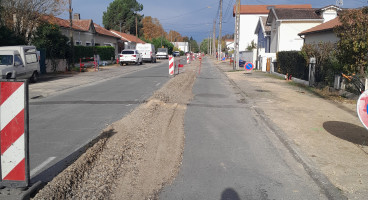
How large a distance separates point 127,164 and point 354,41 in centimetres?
908

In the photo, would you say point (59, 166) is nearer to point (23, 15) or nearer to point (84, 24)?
point (23, 15)

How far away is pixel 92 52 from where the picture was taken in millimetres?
34125

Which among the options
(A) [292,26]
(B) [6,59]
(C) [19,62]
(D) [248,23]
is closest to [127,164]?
(B) [6,59]

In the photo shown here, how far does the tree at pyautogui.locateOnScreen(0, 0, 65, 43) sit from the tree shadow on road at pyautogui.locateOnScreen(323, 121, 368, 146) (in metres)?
20.2

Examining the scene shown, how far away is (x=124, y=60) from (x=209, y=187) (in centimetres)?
3373

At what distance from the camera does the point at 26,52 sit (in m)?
17.2

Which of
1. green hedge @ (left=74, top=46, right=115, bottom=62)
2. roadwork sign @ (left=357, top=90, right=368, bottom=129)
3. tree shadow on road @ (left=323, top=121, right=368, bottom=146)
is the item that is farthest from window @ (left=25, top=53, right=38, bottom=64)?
roadwork sign @ (left=357, top=90, right=368, bottom=129)

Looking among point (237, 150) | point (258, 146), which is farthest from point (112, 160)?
point (258, 146)

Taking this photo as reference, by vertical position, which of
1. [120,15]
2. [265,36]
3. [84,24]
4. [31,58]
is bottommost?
[31,58]

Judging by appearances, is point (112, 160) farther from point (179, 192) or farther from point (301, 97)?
point (301, 97)

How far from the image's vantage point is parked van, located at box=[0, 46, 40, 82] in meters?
15.4

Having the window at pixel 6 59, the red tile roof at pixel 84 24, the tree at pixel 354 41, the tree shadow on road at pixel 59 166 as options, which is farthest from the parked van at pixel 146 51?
the tree shadow on road at pixel 59 166

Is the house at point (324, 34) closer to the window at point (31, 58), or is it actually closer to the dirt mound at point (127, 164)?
the dirt mound at point (127, 164)

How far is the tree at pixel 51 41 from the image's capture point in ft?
77.6
